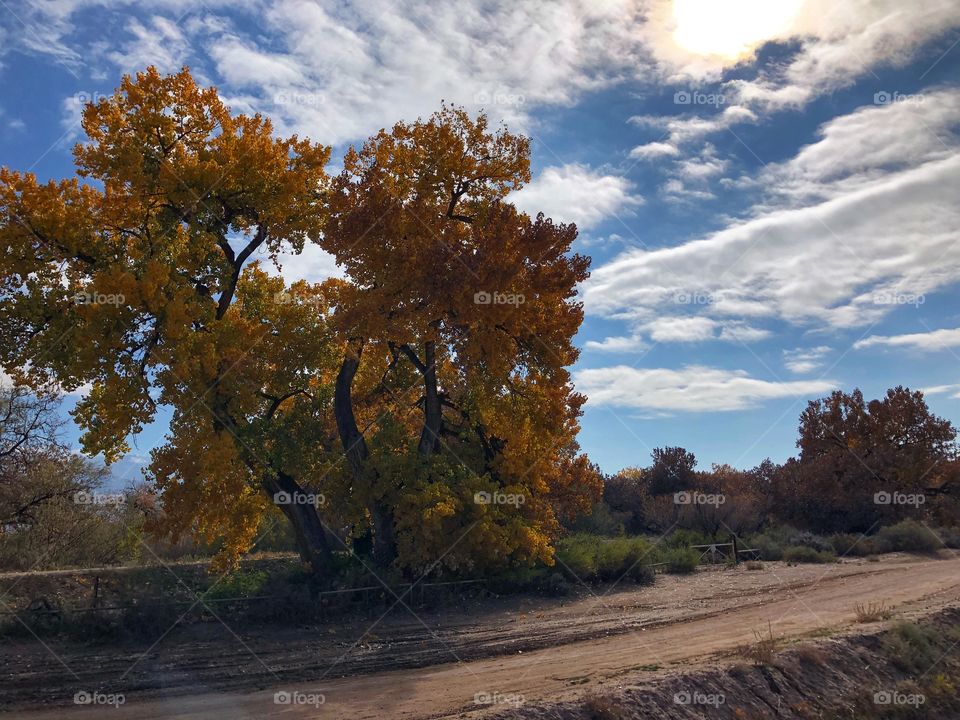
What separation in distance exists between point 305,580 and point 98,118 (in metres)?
13.2

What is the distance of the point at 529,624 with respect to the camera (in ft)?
59.3

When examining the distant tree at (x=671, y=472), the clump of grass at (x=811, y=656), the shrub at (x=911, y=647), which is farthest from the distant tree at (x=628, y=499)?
the clump of grass at (x=811, y=656)

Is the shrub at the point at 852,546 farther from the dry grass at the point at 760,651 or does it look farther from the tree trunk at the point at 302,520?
the tree trunk at the point at 302,520

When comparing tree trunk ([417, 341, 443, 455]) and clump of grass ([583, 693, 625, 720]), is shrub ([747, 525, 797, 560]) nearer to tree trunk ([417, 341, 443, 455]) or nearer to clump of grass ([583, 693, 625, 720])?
tree trunk ([417, 341, 443, 455])

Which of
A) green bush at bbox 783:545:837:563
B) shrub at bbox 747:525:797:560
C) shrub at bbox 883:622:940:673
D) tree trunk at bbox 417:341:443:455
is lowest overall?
shrub at bbox 883:622:940:673

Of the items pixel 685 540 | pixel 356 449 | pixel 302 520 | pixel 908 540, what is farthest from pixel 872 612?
pixel 908 540

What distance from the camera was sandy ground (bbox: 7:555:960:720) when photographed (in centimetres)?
1167

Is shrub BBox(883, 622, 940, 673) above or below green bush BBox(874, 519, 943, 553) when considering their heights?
below

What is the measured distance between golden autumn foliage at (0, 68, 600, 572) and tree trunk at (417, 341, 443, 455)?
80 mm

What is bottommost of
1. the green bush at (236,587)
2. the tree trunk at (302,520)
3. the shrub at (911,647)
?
the shrub at (911,647)

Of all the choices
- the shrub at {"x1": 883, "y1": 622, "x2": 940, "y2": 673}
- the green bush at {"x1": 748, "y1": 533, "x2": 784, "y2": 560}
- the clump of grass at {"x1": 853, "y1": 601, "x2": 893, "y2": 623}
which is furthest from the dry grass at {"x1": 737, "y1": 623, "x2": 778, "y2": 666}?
the green bush at {"x1": 748, "y1": 533, "x2": 784, "y2": 560}

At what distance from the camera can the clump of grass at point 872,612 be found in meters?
17.2

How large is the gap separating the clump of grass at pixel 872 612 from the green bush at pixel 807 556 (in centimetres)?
1142

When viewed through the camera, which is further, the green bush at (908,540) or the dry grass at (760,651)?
the green bush at (908,540)
